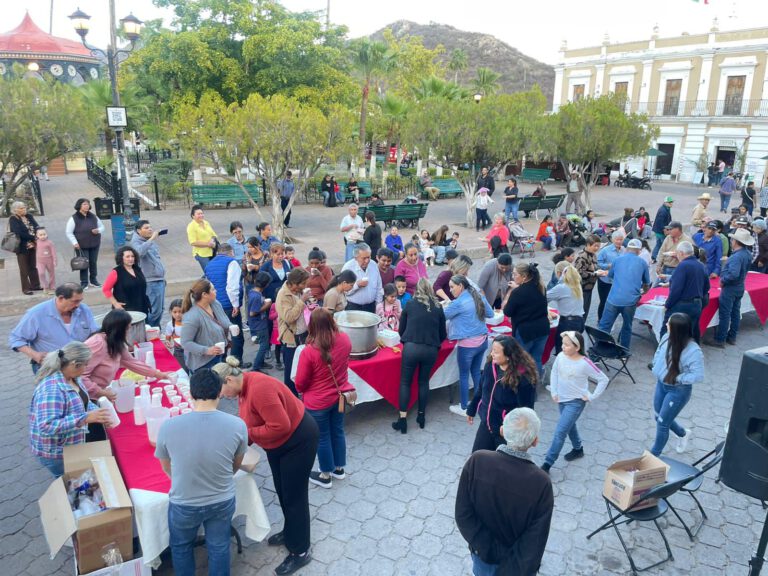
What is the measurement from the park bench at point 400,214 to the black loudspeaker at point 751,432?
13.1 metres

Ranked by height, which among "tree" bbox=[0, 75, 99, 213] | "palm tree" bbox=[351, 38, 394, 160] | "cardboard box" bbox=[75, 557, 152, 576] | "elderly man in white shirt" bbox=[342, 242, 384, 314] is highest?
"palm tree" bbox=[351, 38, 394, 160]

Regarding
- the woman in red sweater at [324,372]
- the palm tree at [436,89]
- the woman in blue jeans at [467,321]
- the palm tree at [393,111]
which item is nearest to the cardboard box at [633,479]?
the woman in blue jeans at [467,321]

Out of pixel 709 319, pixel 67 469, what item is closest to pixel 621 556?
pixel 67 469

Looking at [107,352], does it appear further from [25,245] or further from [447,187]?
[447,187]

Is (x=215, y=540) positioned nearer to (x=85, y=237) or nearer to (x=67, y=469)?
(x=67, y=469)

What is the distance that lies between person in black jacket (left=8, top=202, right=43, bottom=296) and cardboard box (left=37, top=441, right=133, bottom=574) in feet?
23.5

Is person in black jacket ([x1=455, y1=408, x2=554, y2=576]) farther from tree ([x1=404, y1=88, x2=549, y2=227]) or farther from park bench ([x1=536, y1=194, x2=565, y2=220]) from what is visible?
park bench ([x1=536, y1=194, x2=565, y2=220])

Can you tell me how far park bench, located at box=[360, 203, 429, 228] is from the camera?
16109 millimetres

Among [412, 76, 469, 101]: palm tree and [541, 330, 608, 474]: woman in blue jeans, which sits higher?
[412, 76, 469, 101]: palm tree

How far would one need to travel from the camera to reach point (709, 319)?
823cm

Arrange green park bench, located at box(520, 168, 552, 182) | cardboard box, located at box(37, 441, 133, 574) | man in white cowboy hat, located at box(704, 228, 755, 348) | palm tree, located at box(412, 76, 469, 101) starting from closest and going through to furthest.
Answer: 1. cardboard box, located at box(37, 441, 133, 574)
2. man in white cowboy hat, located at box(704, 228, 755, 348)
3. green park bench, located at box(520, 168, 552, 182)
4. palm tree, located at box(412, 76, 469, 101)

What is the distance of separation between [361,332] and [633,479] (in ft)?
8.82

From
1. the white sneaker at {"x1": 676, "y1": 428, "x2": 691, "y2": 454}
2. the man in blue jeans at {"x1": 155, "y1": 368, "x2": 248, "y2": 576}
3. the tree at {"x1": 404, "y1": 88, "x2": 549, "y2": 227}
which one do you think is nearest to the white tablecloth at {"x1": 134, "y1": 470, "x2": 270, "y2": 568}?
the man in blue jeans at {"x1": 155, "y1": 368, "x2": 248, "y2": 576}

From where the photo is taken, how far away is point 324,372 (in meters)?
4.36
